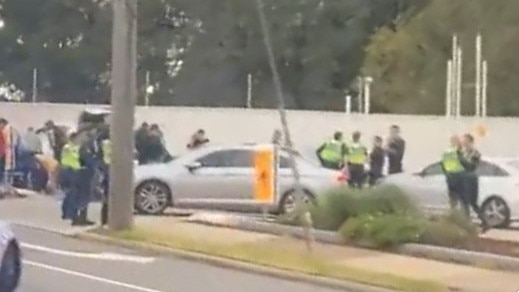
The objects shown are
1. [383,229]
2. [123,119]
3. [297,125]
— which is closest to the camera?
[383,229]

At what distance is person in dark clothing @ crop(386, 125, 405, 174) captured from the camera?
28.6 m

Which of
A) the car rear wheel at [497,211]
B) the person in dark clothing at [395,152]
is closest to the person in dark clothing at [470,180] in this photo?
the car rear wheel at [497,211]

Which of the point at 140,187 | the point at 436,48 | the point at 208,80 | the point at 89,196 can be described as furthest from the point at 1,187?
the point at 208,80

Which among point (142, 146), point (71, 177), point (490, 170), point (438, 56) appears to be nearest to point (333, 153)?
point (142, 146)

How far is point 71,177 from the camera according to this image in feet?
76.3

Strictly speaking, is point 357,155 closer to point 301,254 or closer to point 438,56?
→ point 301,254

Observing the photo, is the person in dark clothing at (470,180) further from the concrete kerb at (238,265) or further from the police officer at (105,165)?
the concrete kerb at (238,265)

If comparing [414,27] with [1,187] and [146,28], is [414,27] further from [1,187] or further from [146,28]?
[1,187]

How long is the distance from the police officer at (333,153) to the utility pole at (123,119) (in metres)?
7.05

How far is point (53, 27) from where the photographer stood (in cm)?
5775

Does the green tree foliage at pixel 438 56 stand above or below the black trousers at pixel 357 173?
above

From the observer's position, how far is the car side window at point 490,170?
2548 cm

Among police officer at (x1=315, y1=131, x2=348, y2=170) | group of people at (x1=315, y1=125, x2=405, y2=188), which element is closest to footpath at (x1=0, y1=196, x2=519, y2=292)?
group of people at (x1=315, y1=125, x2=405, y2=188)

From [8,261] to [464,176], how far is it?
13852mm
